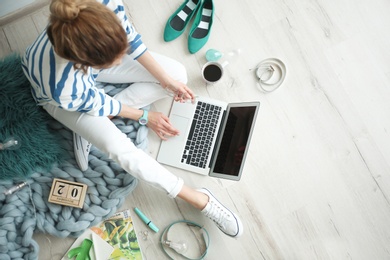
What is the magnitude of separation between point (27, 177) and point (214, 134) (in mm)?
735

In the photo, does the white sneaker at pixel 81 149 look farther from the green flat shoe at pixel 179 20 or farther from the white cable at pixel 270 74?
the white cable at pixel 270 74

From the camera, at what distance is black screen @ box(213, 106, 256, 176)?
4.21ft

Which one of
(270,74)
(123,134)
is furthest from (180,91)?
(270,74)

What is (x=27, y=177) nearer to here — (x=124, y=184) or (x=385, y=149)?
(x=124, y=184)

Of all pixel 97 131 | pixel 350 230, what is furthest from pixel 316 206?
pixel 97 131

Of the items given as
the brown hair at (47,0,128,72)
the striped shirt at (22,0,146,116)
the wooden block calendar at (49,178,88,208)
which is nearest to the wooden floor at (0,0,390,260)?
the wooden block calendar at (49,178,88,208)

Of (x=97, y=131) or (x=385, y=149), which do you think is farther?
(x=385, y=149)

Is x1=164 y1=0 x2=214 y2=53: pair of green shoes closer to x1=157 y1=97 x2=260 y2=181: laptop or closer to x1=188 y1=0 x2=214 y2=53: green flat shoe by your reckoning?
x1=188 y1=0 x2=214 y2=53: green flat shoe

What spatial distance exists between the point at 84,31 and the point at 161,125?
617 mm

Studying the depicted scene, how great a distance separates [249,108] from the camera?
4.28 feet

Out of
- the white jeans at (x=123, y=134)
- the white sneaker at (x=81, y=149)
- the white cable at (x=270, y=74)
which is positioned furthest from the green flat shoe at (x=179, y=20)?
the white sneaker at (x=81, y=149)

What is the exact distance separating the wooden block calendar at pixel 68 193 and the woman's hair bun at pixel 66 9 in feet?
2.37

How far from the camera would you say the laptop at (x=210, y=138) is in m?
1.29

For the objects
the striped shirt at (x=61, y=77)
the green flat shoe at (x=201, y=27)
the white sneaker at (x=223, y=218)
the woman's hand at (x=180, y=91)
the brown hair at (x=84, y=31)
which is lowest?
the white sneaker at (x=223, y=218)
